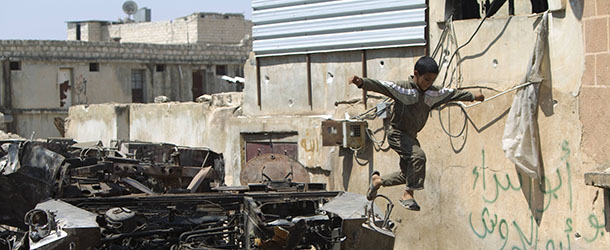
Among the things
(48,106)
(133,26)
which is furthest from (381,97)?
(133,26)

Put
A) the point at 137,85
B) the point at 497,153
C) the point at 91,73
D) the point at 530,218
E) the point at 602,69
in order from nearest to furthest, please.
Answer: the point at 602,69 → the point at 530,218 → the point at 497,153 → the point at 91,73 → the point at 137,85

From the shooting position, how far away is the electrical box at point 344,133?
12570 millimetres

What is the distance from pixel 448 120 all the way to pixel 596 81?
8.41 ft

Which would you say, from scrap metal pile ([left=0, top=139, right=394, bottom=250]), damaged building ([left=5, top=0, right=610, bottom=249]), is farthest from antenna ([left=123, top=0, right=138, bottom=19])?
scrap metal pile ([left=0, top=139, right=394, bottom=250])

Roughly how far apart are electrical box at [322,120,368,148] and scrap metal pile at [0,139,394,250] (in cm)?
250

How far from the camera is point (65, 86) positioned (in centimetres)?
3753

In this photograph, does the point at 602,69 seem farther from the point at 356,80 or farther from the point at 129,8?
the point at 129,8

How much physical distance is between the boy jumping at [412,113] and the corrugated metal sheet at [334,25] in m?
3.85

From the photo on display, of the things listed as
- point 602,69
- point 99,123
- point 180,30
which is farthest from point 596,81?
point 180,30

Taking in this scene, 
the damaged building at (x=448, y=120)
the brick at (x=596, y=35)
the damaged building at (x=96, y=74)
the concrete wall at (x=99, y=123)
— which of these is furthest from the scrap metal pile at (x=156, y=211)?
the damaged building at (x=96, y=74)

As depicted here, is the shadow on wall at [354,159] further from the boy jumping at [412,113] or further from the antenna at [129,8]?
the antenna at [129,8]

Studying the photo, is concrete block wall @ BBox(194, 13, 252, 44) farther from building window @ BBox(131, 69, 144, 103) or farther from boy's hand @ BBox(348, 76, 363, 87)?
boy's hand @ BBox(348, 76, 363, 87)

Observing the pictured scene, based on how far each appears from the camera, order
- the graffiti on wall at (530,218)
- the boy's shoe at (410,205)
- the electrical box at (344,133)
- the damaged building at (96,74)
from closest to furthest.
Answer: the boy's shoe at (410,205) < the graffiti on wall at (530,218) < the electrical box at (344,133) < the damaged building at (96,74)

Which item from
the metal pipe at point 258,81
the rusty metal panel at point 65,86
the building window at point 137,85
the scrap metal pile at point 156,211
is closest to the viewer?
the scrap metal pile at point 156,211
